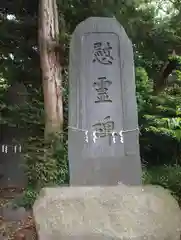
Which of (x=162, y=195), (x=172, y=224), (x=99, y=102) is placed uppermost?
(x=99, y=102)

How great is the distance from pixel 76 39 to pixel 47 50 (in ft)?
6.69

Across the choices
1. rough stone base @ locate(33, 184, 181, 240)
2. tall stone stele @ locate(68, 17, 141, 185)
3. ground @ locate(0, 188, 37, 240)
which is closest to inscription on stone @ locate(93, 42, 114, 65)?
tall stone stele @ locate(68, 17, 141, 185)

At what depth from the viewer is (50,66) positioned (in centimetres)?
638

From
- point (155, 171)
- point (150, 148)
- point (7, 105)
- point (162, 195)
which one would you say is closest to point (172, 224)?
point (162, 195)

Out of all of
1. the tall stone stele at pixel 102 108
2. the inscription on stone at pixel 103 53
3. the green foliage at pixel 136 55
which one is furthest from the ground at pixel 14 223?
the inscription on stone at pixel 103 53

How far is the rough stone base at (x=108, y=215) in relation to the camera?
2.85 m

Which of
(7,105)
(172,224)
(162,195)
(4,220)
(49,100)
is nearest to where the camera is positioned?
(172,224)

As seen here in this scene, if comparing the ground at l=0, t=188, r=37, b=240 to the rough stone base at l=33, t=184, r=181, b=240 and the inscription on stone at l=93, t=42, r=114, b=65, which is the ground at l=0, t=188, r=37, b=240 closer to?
the rough stone base at l=33, t=184, r=181, b=240

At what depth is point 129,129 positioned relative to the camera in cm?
422

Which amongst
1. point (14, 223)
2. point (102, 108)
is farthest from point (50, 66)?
point (14, 223)

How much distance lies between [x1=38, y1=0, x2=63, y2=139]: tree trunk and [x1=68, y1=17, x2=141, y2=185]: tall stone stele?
6.47 feet

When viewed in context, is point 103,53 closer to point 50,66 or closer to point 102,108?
point 102,108

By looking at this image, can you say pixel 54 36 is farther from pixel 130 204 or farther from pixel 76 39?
pixel 130 204

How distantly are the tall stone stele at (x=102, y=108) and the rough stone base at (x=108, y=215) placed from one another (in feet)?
2.73
